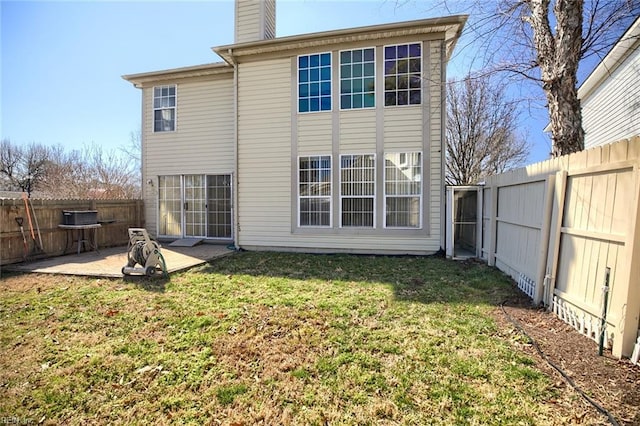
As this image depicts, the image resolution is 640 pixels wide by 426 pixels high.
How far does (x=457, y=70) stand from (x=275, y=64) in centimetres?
540

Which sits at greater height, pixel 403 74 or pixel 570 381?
pixel 403 74

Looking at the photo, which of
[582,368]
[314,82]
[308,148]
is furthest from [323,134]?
[582,368]

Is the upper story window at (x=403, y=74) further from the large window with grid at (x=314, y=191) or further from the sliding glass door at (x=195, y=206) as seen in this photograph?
the sliding glass door at (x=195, y=206)

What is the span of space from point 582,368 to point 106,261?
8996 mm

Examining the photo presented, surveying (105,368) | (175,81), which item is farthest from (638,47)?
(175,81)

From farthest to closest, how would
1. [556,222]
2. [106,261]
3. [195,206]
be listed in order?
[195,206], [106,261], [556,222]

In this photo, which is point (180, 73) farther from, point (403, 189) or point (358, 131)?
point (403, 189)

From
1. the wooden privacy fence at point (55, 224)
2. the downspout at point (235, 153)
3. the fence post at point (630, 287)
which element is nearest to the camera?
the fence post at point (630, 287)

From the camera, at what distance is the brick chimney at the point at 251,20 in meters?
9.32

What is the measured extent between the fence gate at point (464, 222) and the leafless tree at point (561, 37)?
2463 millimetres

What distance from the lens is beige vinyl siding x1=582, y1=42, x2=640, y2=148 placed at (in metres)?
7.35

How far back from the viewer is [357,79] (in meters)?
8.38

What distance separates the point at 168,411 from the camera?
2340 mm

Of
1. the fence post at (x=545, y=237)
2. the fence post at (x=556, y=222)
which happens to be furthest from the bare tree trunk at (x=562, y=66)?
the fence post at (x=556, y=222)
